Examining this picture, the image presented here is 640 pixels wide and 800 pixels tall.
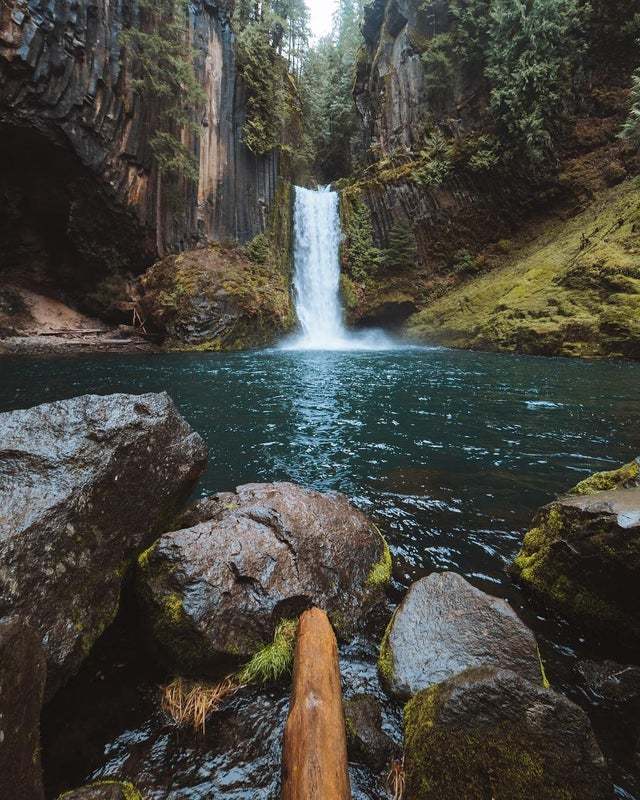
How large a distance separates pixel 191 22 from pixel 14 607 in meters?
25.7

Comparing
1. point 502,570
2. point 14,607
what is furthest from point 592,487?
point 14,607

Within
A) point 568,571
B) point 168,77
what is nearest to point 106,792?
point 568,571

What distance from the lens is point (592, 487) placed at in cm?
376

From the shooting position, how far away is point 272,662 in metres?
2.41

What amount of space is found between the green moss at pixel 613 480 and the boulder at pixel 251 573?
1.99 meters

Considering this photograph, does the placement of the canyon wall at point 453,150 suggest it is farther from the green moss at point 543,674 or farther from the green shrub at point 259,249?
the green moss at point 543,674

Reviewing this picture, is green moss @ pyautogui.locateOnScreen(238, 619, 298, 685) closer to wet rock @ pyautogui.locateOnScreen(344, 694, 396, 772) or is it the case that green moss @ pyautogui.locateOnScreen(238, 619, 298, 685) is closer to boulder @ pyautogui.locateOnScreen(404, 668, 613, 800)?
wet rock @ pyautogui.locateOnScreen(344, 694, 396, 772)


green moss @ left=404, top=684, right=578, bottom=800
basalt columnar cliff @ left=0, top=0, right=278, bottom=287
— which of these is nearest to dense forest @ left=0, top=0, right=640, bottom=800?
green moss @ left=404, top=684, right=578, bottom=800

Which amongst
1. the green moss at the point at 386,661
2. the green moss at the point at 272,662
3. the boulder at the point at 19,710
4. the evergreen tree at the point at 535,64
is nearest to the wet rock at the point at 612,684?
the green moss at the point at 386,661

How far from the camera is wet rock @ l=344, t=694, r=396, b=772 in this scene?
1.92 metres

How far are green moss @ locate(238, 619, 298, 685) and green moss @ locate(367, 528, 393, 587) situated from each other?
0.84 metres

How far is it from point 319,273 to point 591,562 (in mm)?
22629

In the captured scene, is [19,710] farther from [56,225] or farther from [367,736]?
[56,225]

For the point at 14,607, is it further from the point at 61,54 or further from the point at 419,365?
the point at 61,54
